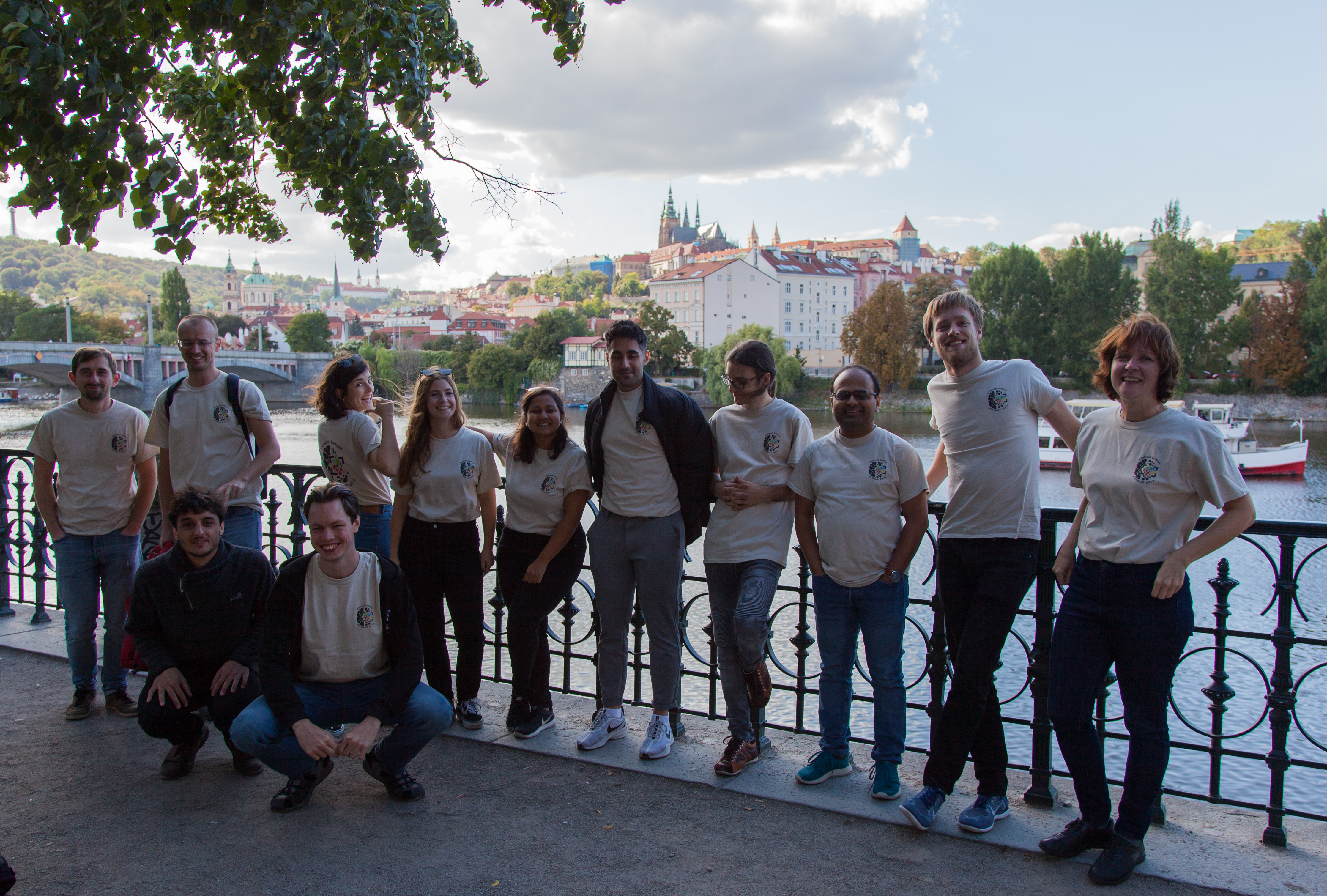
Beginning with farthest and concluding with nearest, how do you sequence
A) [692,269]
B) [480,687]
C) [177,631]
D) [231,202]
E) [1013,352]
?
1. [692,269]
2. [1013,352]
3. [231,202]
4. [480,687]
5. [177,631]

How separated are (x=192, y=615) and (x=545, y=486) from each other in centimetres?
127

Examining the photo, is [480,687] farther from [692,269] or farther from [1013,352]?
[692,269]

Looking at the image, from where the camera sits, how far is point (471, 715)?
338 cm

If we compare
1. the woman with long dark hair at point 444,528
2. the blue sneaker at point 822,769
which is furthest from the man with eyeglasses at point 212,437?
the blue sneaker at point 822,769

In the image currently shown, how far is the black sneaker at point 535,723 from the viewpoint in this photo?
3275 millimetres

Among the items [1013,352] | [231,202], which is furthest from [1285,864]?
[1013,352]

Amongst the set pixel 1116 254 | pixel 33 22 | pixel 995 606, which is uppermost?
pixel 1116 254

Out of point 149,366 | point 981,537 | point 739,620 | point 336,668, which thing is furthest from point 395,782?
point 149,366

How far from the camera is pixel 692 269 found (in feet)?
271

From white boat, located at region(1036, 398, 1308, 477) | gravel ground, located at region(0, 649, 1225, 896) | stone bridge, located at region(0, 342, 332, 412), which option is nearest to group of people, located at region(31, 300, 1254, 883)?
gravel ground, located at region(0, 649, 1225, 896)

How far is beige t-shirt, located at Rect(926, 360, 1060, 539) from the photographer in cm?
256

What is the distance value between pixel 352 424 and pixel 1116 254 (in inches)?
2277

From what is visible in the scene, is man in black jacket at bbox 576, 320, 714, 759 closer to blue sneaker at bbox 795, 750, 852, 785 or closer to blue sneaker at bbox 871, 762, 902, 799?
blue sneaker at bbox 795, 750, 852, 785

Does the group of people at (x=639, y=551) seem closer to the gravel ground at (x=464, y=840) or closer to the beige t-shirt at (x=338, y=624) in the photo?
the beige t-shirt at (x=338, y=624)
